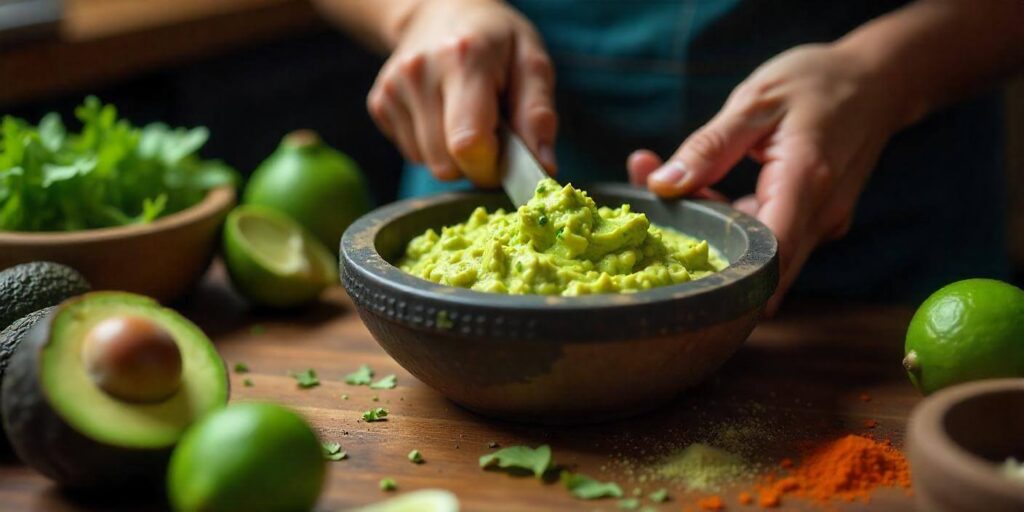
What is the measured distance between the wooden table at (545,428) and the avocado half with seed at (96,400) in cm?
8

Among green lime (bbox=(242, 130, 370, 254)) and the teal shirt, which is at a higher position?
the teal shirt

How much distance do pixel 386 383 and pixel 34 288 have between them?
504 millimetres

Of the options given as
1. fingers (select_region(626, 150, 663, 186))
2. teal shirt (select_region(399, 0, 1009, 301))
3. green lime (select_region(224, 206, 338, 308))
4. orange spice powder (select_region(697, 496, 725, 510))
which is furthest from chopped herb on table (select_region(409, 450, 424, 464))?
teal shirt (select_region(399, 0, 1009, 301))

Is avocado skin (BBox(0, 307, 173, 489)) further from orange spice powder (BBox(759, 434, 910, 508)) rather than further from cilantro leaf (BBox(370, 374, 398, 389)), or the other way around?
orange spice powder (BBox(759, 434, 910, 508))

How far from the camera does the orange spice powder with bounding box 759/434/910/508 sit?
112cm

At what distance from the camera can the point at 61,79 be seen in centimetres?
252

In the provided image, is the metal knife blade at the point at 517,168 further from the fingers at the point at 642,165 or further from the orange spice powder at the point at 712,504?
the orange spice powder at the point at 712,504

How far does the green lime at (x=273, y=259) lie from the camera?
67.4 inches

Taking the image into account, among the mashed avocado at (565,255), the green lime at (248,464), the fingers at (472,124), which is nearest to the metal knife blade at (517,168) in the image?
the fingers at (472,124)

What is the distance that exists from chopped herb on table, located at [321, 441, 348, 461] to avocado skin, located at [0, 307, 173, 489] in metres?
0.20

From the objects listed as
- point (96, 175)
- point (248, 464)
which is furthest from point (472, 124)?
point (248, 464)

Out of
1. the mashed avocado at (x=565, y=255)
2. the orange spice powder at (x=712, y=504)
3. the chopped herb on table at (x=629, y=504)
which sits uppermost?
the mashed avocado at (x=565, y=255)

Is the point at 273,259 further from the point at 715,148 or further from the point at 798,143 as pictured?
the point at 798,143

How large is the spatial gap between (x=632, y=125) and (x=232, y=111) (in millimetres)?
1642
